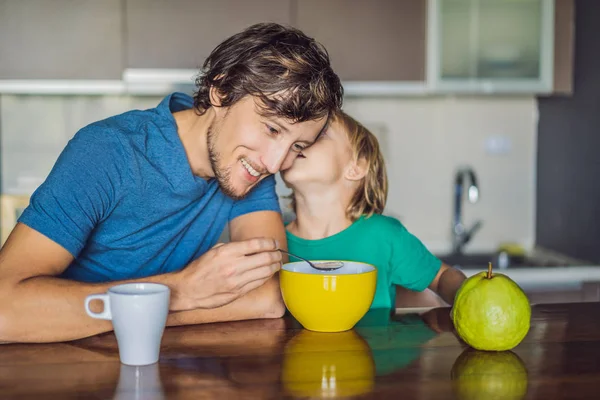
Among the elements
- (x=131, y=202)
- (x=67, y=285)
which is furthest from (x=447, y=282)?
(x=67, y=285)

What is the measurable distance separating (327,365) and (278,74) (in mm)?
589

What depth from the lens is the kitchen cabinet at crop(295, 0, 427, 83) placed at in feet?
Answer: 9.07

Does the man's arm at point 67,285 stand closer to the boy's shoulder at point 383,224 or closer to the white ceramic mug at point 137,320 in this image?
the white ceramic mug at point 137,320

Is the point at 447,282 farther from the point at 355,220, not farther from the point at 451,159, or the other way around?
the point at 451,159

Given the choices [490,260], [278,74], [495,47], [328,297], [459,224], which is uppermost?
[495,47]

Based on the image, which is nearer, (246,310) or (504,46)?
(246,310)

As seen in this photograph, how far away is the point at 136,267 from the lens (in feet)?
4.92

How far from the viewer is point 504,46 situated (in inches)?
114

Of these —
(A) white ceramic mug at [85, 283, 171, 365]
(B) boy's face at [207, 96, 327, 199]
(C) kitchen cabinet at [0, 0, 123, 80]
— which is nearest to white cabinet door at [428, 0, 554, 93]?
(C) kitchen cabinet at [0, 0, 123, 80]

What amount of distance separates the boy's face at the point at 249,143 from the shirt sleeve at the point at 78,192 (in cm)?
20

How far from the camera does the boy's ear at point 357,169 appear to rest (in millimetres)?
1611

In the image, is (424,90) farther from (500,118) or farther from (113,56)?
(113,56)

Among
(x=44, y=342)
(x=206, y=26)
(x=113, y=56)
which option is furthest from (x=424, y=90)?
(x=44, y=342)

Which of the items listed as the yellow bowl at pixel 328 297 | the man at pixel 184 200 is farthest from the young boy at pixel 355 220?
the yellow bowl at pixel 328 297
